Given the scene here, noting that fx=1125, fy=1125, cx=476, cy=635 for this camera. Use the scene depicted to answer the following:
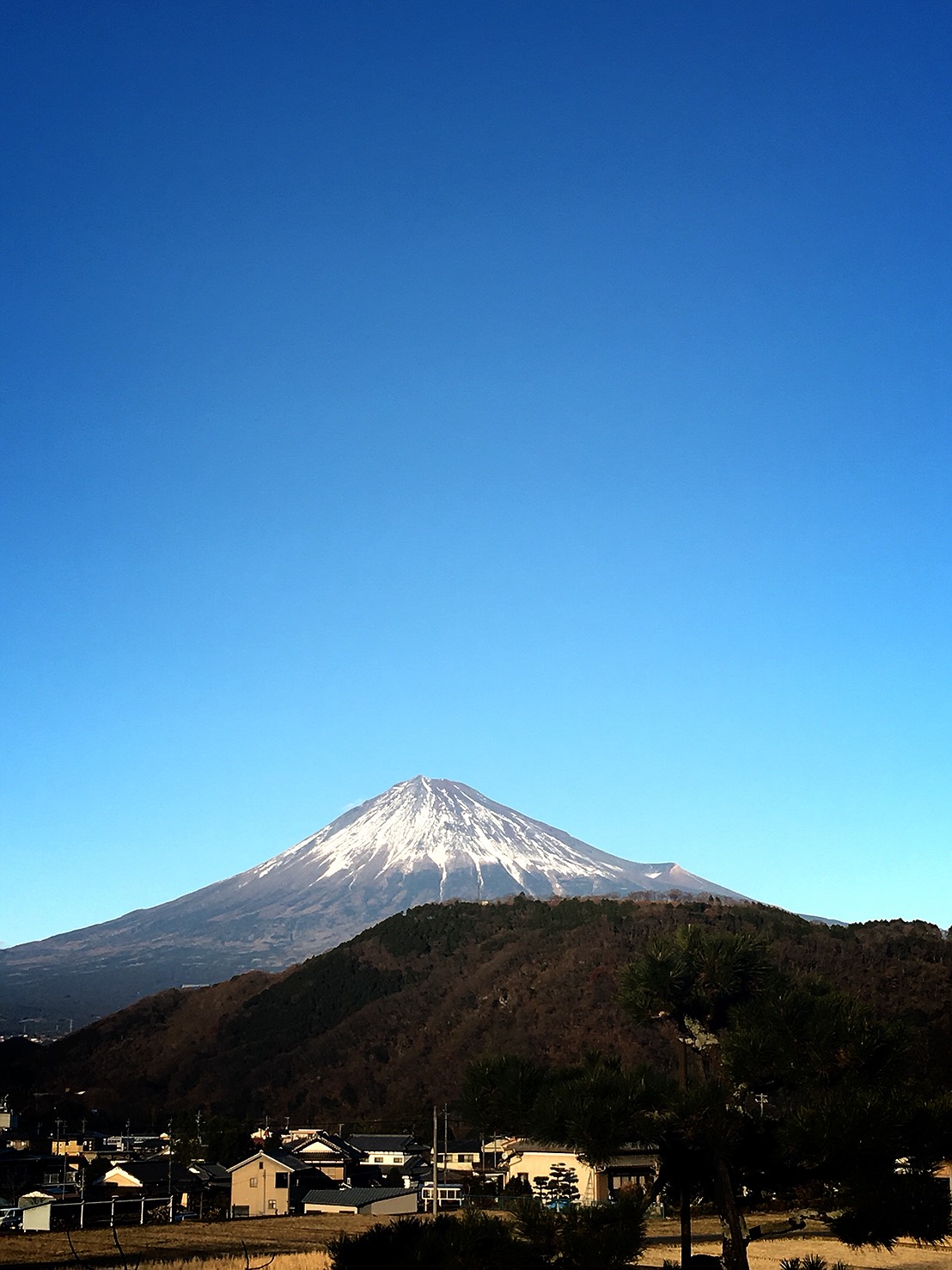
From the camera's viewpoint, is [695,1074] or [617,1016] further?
[617,1016]

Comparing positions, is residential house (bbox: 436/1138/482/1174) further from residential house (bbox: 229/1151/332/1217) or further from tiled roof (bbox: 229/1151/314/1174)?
residential house (bbox: 229/1151/332/1217)

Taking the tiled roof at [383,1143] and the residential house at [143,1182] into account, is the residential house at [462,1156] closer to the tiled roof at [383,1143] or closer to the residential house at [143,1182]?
the tiled roof at [383,1143]

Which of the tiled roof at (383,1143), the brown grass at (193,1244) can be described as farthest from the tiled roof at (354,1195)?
the tiled roof at (383,1143)

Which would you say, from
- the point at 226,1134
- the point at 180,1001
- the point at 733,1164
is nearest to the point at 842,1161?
the point at 733,1164

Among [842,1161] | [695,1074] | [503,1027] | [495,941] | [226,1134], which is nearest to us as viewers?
[842,1161]

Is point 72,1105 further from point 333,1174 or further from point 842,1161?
point 842,1161

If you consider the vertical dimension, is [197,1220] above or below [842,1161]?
below

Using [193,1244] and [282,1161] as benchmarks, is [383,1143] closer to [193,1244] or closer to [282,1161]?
[282,1161]

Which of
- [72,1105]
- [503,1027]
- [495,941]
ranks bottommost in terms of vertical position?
[72,1105]
